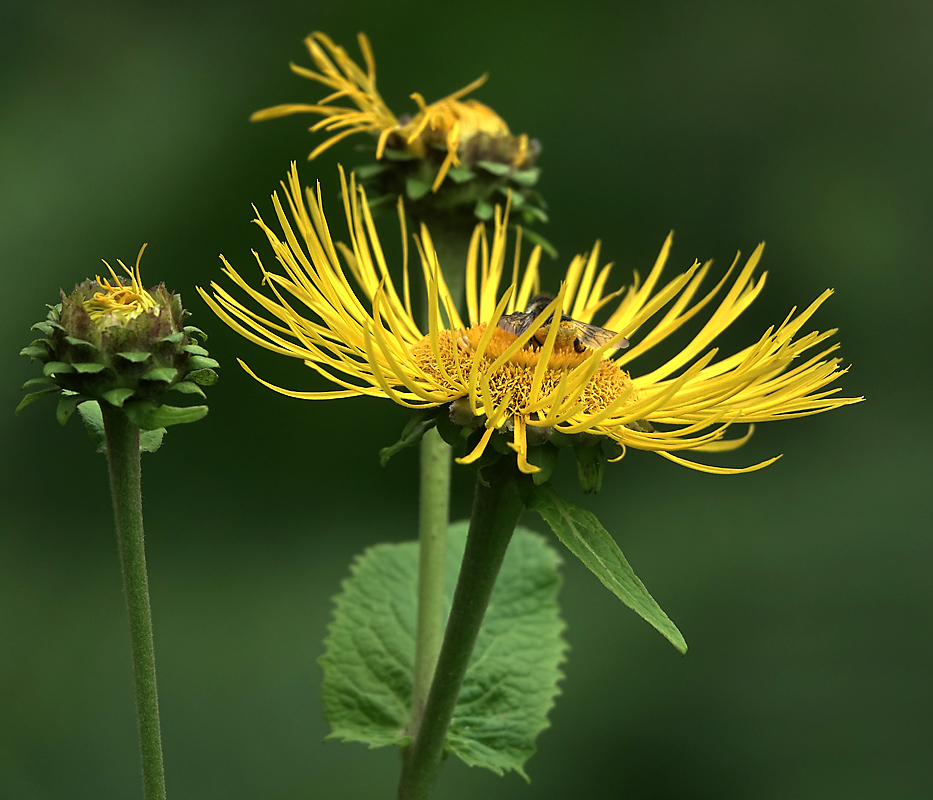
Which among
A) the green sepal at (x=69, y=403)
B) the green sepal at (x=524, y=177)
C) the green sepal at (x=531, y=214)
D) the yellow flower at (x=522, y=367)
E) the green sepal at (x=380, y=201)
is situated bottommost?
the green sepal at (x=69, y=403)

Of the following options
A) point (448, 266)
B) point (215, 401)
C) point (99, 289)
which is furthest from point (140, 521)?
point (215, 401)

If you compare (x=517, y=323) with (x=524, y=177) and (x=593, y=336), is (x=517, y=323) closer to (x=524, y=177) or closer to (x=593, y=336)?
(x=593, y=336)

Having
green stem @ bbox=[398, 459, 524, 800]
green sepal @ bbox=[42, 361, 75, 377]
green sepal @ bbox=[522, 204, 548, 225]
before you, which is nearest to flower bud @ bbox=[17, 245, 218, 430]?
green sepal @ bbox=[42, 361, 75, 377]

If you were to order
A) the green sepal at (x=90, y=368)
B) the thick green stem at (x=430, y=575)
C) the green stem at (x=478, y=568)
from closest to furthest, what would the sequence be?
the green sepal at (x=90, y=368) → the green stem at (x=478, y=568) → the thick green stem at (x=430, y=575)

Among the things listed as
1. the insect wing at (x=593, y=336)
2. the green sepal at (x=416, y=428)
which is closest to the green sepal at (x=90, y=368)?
the green sepal at (x=416, y=428)

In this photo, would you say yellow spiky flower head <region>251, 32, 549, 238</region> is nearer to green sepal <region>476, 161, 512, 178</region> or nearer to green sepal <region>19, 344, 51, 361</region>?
green sepal <region>476, 161, 512, 178</region>

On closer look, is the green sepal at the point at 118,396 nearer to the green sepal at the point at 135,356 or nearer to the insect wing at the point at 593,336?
the green sepal at the point at 135,356

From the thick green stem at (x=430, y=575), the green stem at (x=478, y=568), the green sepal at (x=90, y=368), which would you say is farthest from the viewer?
the thick green stem at (x=430, y=575)

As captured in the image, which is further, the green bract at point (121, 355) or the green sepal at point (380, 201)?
the green sepal at point (380, 201)
